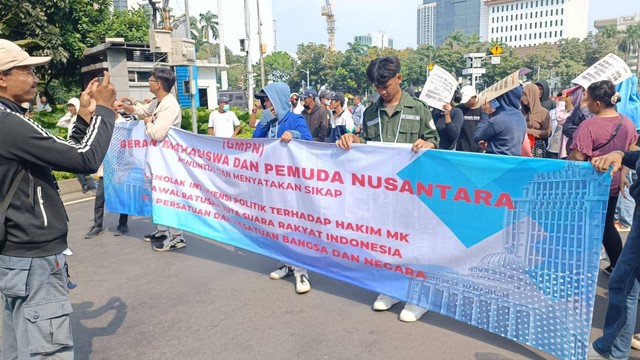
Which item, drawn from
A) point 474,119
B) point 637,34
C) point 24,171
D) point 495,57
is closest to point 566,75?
point 637,34

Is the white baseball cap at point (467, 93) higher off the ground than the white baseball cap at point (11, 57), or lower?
lower

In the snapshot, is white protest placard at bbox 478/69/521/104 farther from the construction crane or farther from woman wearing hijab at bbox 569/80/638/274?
the construction crane

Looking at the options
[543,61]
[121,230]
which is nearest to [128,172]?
[121,230]

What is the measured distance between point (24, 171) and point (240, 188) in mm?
2447

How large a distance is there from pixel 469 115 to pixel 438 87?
1.77 meters

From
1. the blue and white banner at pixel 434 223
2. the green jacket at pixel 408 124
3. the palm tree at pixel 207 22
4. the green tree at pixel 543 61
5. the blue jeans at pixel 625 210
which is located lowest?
the blue jeans at pixel 625 210

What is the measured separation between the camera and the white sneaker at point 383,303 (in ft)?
12.7

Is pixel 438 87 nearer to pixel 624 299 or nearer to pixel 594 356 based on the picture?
pixel 624 299

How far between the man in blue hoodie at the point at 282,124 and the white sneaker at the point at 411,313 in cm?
96

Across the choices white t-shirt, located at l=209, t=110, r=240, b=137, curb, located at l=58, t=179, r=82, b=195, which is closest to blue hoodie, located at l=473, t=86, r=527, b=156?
white t-shirt, located at l=209, t=110, r=240, b=137

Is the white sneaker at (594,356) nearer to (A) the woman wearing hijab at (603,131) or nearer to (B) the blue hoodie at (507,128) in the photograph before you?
(A) the woman wearing hijab at (603,131)

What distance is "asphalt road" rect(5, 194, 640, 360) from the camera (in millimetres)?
3320

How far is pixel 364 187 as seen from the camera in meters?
3.77

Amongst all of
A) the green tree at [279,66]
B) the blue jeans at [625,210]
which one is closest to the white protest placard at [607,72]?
the blue jeans at [625,210]
